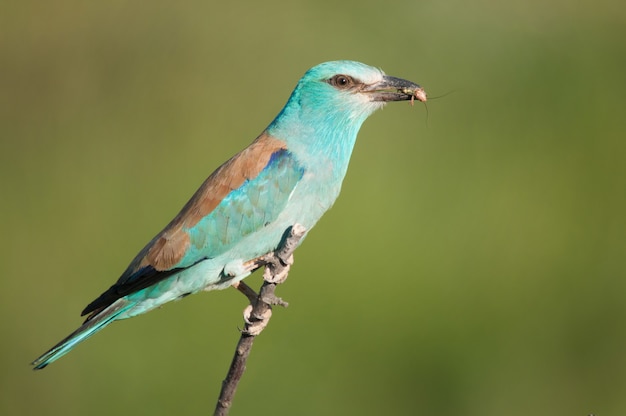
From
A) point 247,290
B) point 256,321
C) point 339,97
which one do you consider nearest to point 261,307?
point 256,321

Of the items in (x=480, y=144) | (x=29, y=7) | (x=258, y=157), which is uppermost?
(x=29, y=7)

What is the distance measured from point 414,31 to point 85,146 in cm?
241

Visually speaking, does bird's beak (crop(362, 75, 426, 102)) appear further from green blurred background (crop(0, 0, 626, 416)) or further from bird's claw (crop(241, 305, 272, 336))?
green blurred background (crop(0, 0, 626, 416))

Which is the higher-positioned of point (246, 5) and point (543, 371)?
point (246, 5)

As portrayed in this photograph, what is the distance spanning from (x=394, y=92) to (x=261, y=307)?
1.11 meters

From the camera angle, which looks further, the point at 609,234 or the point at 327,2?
the point at 327,2

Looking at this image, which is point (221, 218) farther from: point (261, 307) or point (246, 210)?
point (261, 307)

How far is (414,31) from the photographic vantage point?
752cm

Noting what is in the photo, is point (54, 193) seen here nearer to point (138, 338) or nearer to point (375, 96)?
point (138, 338)

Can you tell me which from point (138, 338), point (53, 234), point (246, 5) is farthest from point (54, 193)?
point (246, 5)

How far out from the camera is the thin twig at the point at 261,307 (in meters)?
3.64

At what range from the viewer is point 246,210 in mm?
4137

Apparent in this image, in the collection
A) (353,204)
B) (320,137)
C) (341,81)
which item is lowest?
(320,137)

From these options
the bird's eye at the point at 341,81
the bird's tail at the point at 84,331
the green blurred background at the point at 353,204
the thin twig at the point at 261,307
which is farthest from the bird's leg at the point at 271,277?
the green blurred background at the point at 353,204
